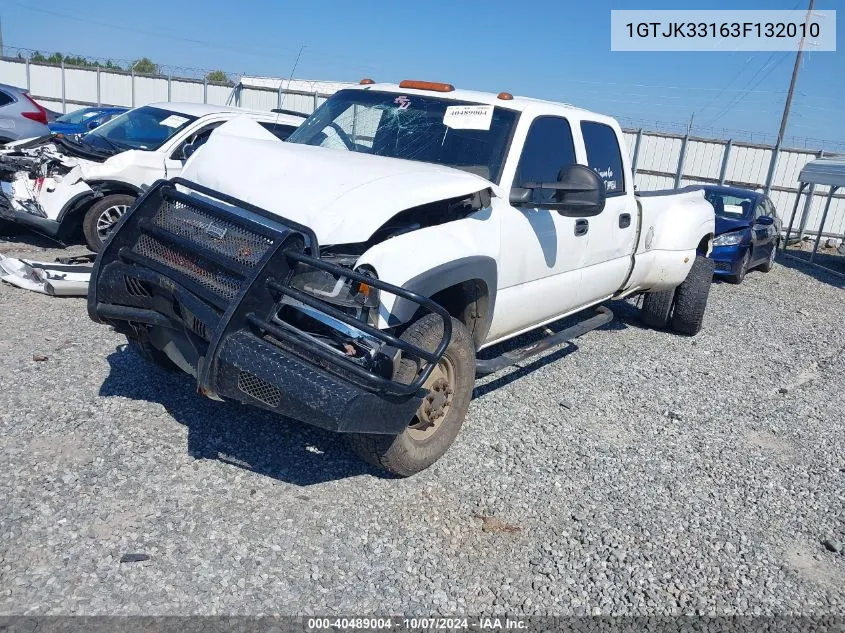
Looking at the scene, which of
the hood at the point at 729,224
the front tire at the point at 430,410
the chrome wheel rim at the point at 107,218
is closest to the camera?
the front tire at the point at 430,410

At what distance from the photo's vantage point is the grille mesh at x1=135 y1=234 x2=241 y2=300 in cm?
352

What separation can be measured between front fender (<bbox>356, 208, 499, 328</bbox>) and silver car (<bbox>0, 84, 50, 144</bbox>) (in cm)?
1031

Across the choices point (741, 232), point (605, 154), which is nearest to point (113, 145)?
point (605, 154)

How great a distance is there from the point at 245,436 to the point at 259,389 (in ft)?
3.75

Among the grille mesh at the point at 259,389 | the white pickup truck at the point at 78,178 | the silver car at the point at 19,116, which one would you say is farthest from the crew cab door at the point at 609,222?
the silver car at the point at 19,116

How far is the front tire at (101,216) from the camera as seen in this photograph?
26.3ft

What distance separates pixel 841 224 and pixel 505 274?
63.4ft

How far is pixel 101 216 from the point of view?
8102 millimetres

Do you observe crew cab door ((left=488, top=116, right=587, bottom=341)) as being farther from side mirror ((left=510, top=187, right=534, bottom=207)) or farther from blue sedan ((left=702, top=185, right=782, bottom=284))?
blue sedan ((left=702, top=185, right=782, bottom=284))

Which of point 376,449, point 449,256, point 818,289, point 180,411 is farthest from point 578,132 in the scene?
point 818,289

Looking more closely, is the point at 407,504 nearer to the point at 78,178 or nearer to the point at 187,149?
the point at 78,178

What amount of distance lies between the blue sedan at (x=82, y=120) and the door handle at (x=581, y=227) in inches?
475

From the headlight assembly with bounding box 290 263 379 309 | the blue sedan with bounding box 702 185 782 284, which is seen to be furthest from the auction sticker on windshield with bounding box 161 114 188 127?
the blue sedan with bounding box 702 185 782 284

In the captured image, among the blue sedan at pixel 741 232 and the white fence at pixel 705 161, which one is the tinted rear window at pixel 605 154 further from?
the white fence at pixel 705 161
